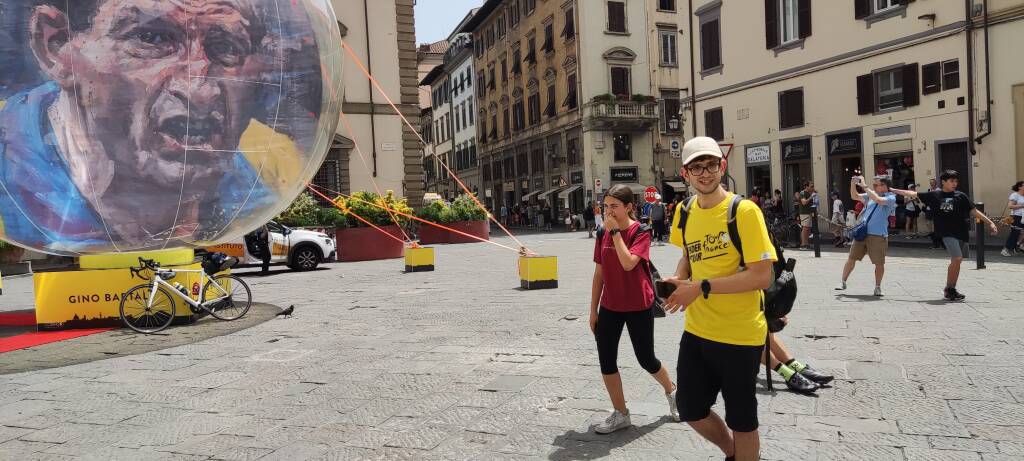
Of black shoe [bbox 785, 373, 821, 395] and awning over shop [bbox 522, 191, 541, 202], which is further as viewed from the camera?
awning over shop [bbox 522, 191, 541, 202]

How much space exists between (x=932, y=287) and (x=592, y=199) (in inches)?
1095

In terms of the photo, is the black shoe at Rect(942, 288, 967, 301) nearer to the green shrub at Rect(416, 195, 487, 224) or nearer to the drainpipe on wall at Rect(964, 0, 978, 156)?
the drainpipe on wall at Rect(964, 0, 978, 156)

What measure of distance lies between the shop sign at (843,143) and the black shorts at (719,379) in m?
21.1

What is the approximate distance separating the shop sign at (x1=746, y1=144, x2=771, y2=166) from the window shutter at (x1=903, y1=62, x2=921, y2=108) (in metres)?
5.45

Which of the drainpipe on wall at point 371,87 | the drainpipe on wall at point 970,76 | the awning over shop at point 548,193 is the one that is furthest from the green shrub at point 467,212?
the awning over shop at point 548,193

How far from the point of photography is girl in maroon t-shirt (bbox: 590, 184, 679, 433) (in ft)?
13.7

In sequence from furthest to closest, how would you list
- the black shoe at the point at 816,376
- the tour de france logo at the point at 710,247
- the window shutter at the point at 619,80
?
the window shutter at the point at 619,80
the black shoe at the point at 816,376
the tour de france logo at the point at 710,247

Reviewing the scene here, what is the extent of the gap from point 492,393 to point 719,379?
232 cm

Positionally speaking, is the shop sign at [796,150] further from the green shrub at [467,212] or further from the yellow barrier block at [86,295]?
the yellow barrier block at [86,295]

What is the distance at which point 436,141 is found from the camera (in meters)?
72.9

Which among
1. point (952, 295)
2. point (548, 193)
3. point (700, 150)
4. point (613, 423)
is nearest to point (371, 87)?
point (548, 193)

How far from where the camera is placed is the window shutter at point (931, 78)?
19328mm

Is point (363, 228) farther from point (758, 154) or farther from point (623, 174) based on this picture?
point (623, 174)

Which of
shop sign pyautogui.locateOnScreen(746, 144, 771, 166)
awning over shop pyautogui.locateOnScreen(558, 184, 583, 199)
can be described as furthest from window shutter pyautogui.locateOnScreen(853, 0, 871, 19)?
awning over shop pyautogui.locateOnScreen(558, 184, 583, 199)
